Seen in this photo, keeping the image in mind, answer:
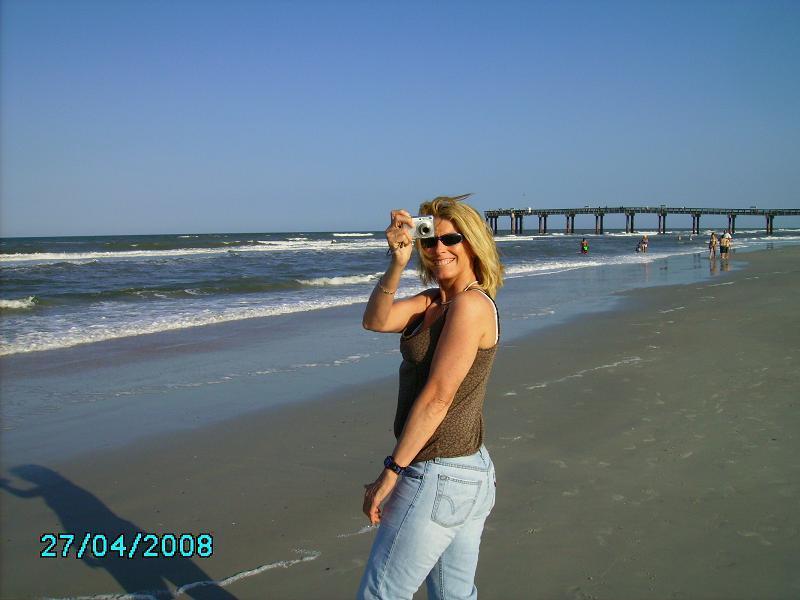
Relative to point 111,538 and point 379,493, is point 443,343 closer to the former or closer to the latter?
point 379,493

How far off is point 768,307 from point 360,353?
354 inches

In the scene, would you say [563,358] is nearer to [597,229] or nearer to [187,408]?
[187,408]

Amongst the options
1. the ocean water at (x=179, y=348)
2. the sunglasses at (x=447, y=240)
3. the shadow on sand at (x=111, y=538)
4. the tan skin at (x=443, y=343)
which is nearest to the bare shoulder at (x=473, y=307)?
the tan skin at (x=443, y=343)

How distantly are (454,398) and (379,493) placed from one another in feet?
1.29

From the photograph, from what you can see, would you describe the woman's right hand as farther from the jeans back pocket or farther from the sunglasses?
the jeans back pocket

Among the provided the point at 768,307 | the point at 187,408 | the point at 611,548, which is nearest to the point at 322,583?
the point at 611,548

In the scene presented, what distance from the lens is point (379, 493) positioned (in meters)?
2.13

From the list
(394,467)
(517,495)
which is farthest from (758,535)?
(394,467)

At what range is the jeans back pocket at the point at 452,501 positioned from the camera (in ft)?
6.96

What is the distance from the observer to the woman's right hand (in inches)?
91.7

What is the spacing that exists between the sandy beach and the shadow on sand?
0.04 ft

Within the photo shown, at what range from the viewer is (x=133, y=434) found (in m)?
5.81

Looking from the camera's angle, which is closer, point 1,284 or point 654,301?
point 654,301

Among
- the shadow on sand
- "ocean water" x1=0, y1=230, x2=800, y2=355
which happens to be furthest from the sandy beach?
"ocean water" x1=0, y1=230, x2=800, y2=355
